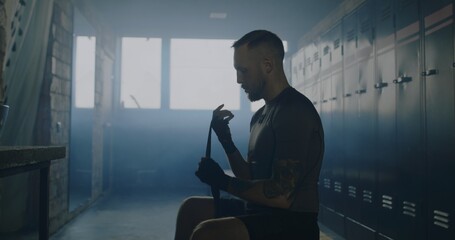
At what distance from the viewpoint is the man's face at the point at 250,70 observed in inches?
61.8

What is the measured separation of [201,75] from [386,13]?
452 cm

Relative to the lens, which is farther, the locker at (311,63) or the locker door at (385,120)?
the locker at (311,63)

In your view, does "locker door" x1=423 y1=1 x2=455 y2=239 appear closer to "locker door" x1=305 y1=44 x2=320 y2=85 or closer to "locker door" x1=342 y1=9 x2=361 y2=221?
"locker door" x1=342 y1=9 x2=361 y2=221

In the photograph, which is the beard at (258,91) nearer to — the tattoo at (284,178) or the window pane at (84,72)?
the tattoo at (284,178)

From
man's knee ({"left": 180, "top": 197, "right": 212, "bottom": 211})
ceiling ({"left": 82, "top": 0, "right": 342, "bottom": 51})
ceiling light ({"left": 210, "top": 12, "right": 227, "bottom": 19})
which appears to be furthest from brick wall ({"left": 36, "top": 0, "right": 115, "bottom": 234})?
man's knee ({"left": 180, "top": 197, "right": 212, "bottom": 211})

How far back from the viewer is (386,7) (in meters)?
3.05

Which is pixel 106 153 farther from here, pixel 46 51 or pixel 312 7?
pixel 312 7

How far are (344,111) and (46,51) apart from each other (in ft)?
8.59

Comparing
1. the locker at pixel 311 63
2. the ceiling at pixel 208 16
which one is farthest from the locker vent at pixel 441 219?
the ceiling at pixel 208 16

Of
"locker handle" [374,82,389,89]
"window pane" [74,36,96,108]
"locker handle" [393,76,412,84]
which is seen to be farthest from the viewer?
"window pane" [74,36,96,108]

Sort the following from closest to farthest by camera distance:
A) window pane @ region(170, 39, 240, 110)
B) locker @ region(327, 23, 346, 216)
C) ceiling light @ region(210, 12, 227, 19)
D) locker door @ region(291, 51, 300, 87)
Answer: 1. locker @ region(327, 23, 346, 216)
2. locker door @ region(291, 51, 300, 87)
3. ceiling light @ region(210, 12, 227, 19)
4. window pane @ region(170, 39, 240, 110)

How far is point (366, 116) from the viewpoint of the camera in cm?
334

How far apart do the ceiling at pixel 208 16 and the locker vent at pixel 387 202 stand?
8.46 feet

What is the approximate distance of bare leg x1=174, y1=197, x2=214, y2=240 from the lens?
5.27 ft
